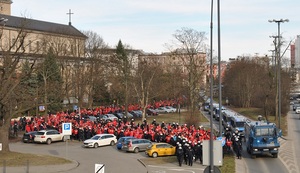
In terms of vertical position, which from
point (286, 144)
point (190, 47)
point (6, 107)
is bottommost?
point (286, 144)

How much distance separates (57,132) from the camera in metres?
36.8

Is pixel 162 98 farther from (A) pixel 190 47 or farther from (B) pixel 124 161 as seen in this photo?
(B) pixel 124 161

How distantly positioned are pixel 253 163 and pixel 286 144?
9.88m

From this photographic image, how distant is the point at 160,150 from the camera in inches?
1134

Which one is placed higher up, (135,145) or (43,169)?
(135,145)

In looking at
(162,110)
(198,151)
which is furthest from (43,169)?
(162,110)

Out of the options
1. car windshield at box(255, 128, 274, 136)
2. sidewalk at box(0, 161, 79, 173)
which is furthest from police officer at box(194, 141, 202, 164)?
sidewalk at box(0, 161, 79, 173)

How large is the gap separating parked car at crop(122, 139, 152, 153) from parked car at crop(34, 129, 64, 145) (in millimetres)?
7830

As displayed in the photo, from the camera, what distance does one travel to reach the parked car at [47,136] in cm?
3556

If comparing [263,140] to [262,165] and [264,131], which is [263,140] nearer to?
[264,131]

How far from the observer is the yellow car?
28.7m

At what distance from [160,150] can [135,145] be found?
261cm

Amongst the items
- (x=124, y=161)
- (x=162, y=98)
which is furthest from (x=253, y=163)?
(x=162, y=98)

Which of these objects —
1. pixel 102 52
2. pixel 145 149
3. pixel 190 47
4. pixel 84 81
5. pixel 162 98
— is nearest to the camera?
pixel 145 149
